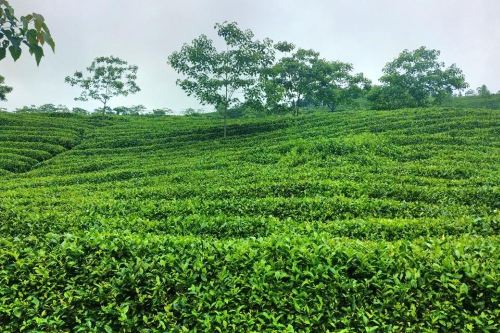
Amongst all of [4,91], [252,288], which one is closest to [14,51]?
[252,288]

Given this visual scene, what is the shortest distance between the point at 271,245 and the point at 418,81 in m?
55.2

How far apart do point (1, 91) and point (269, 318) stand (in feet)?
278

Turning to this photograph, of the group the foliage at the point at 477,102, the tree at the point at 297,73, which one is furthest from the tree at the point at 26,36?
the foliage at the point at 477,102

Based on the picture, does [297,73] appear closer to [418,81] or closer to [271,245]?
[418,81]

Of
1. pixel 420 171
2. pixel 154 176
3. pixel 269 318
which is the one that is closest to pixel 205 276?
pixel 269 318

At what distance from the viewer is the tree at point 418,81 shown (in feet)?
178

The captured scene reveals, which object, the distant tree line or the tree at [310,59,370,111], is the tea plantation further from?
the tree at [310,59,370,111]

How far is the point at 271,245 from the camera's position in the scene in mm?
6664

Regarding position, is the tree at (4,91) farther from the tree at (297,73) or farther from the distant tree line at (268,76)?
the tree at (297,73)

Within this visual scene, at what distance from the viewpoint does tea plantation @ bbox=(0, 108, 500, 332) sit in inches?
218

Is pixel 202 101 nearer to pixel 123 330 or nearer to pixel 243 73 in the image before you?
pixel 243 73

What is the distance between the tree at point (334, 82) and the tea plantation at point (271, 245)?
98.9 ft

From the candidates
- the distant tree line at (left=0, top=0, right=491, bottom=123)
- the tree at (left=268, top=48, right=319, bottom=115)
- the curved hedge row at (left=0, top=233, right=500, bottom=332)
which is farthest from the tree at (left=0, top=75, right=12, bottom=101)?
the curved hedge row at (left=0, top=233, right=500, bottom=332)

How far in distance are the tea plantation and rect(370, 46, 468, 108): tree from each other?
32937 millimetres
